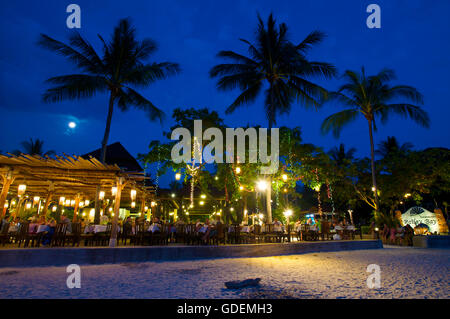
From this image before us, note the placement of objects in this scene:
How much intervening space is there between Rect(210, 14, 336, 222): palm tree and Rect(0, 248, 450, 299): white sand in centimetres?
839

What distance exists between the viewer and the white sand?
3803 millimetres

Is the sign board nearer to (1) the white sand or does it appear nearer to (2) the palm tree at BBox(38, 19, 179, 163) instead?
(1) the white sand

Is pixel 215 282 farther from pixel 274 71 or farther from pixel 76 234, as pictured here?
pixel 274 71

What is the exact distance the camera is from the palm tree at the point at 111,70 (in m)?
10.9

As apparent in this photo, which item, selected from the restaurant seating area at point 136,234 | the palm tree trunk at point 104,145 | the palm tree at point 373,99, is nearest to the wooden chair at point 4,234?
the restaurant seating area at point 136,234

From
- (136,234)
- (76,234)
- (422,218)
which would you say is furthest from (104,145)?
(422,218)

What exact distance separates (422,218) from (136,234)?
21.0 meters

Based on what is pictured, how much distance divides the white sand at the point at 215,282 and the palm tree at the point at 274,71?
8.39 m

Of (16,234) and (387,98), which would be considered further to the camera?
(387,98)
